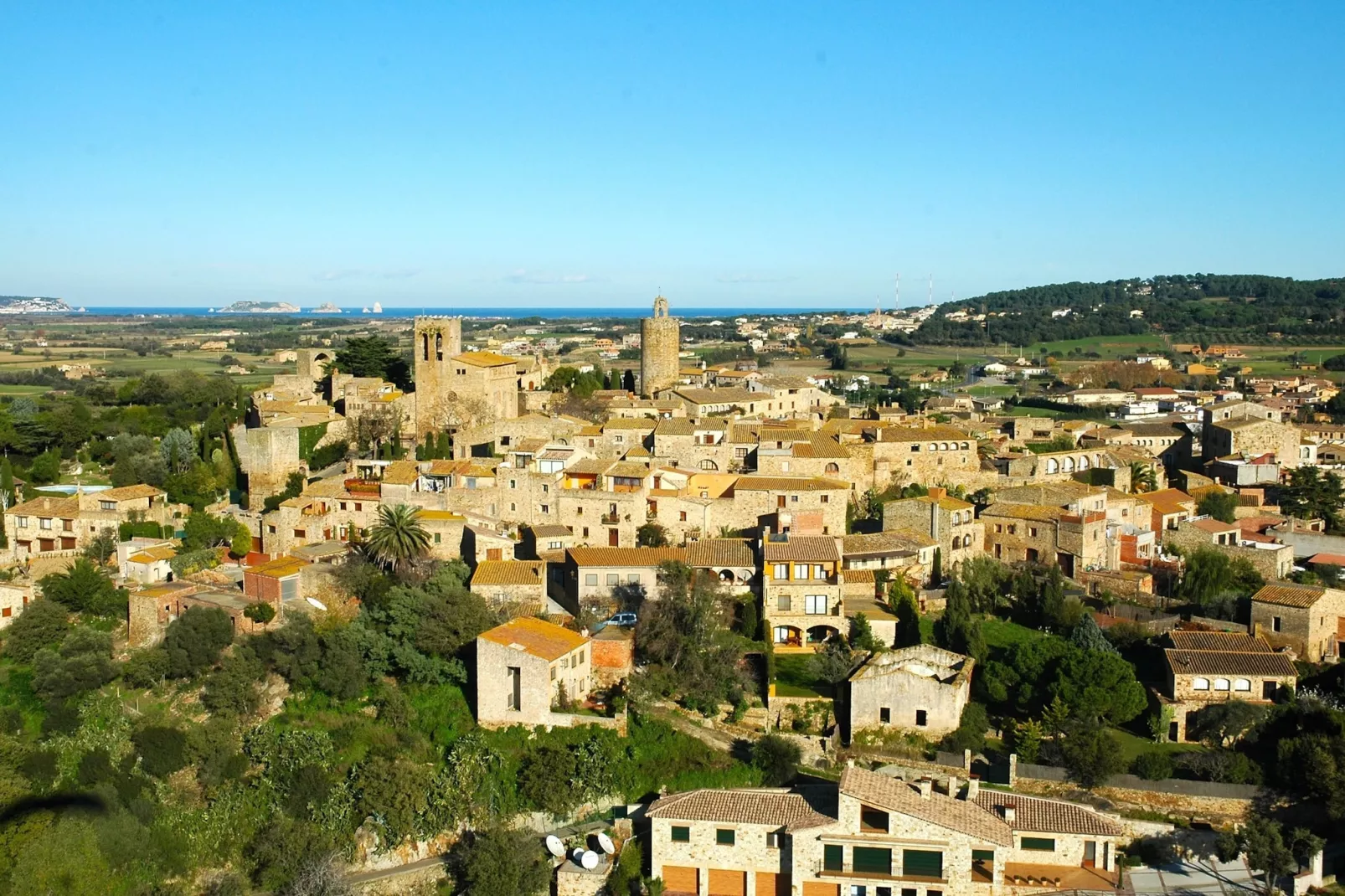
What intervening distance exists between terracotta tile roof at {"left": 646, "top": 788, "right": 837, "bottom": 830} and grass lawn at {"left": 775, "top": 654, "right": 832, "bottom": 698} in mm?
2652

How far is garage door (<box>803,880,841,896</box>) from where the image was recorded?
1725 centimetres

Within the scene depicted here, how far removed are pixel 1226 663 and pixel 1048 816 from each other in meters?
5.03

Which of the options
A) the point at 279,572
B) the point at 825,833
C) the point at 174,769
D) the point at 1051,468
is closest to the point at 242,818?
the point at 174,769

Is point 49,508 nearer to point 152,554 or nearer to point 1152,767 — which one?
point 152,554

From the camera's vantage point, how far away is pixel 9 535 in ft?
91.1

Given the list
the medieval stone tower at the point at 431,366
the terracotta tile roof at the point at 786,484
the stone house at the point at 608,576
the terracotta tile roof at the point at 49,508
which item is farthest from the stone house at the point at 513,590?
the medieval stone tower at the point at 431,366

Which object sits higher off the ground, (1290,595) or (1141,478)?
(1141,478)

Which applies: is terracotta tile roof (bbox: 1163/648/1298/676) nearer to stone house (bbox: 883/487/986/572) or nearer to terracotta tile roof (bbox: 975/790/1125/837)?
terracotta tile roof (bbox: 975/790/1125/837)

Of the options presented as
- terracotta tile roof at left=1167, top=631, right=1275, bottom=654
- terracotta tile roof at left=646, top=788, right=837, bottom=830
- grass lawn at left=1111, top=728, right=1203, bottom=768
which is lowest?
terracotta tile roof at left=646, top=788, right=837, bottom=830

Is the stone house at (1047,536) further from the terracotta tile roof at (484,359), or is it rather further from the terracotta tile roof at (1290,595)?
the terracotta tile roof at (484,359)

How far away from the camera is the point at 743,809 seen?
18078 millimetres

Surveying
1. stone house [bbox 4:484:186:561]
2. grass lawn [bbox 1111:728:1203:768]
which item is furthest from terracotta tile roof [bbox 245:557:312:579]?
grass lawn [bbox 1111:728:1203:768]

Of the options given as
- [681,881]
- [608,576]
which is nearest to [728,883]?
[681,881]

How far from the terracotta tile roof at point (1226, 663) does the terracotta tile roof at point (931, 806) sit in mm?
4995
